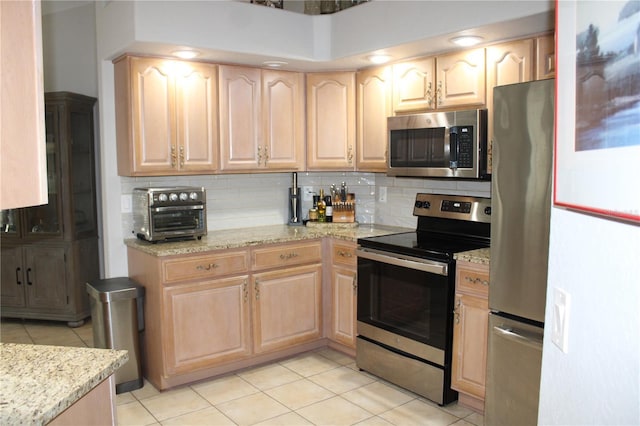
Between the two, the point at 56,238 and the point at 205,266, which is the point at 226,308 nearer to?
the point at 205,266

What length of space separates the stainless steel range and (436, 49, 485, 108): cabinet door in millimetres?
628

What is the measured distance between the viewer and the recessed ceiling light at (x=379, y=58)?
3660 millimetres

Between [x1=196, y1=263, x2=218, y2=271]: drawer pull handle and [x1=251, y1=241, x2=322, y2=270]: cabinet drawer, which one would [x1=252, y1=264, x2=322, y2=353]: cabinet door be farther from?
[x1=196, y1=263, x2=218, y2=271]: drawer pull handle

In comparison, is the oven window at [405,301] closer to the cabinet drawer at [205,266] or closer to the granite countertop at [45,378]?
the cabinet drawer at [205,266]

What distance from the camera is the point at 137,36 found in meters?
3.15

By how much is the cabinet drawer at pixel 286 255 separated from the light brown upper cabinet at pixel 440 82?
1.12m

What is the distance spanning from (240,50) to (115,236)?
4.85 ft

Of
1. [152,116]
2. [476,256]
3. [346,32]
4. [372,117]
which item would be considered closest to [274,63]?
[346,32]

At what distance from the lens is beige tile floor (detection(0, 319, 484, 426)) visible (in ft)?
9.91

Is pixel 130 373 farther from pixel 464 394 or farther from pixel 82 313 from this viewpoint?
pixel 464 394

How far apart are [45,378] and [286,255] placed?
2.43 meters

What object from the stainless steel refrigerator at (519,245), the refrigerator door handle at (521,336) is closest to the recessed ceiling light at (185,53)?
the stainless steel refrigerator at (519,245)

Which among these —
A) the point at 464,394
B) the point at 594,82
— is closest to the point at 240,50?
the point at 464,394

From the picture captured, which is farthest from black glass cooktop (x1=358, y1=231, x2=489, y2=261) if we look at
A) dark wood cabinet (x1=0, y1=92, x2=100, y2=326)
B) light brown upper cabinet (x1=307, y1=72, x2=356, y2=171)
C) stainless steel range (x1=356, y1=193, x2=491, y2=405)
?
dark wood cabinet (x1=0, y1=92, x2=100, y2=326)
